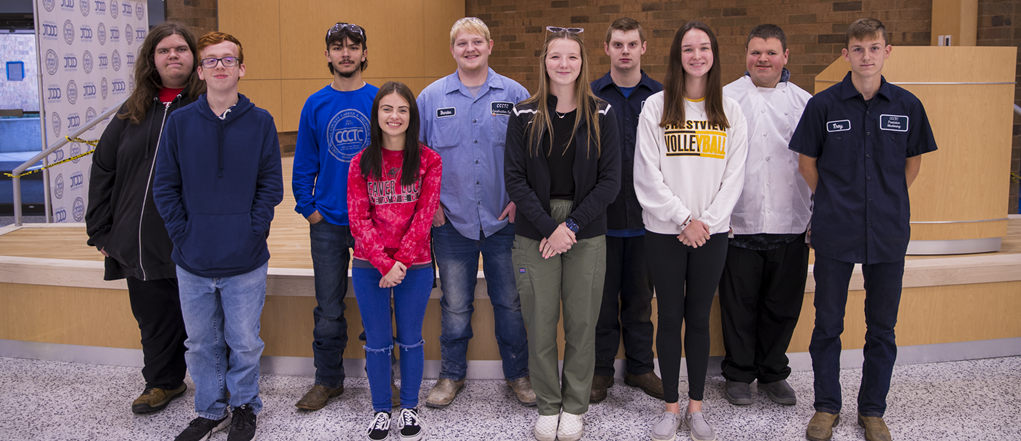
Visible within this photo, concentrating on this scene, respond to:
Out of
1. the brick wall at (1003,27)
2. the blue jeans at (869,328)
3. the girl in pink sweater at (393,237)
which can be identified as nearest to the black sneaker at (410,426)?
the girl in pink sweater at (393,237)

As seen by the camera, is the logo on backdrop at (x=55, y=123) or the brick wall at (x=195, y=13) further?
the brick wall at (x=195, y=13)

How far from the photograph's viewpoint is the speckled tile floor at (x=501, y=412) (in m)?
2.36

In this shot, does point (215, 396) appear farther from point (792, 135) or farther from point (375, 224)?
point (792, 135)

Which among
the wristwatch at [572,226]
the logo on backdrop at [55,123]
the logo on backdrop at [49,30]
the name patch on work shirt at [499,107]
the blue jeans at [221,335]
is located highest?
the logo on backdrop at [49,30]

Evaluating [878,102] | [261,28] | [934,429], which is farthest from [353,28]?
[261,28]

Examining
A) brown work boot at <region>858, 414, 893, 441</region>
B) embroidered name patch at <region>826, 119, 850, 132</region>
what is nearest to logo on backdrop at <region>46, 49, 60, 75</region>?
embroidered name patch at <region>826, 119, 850, 132</region>

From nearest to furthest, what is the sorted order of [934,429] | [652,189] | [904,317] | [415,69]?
[652,189], [934,429], [904,317], [415,69]

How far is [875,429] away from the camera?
7.45ft

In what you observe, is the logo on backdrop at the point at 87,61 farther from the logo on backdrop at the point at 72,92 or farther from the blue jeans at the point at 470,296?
the blue jeans at the point at 470,296

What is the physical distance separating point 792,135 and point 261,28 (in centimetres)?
636

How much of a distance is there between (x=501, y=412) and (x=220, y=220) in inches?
51.1

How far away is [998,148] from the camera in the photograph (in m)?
3.10

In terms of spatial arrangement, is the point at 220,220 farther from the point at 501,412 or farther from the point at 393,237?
the point at 501,412

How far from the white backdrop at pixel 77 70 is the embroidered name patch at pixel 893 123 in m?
5.66
